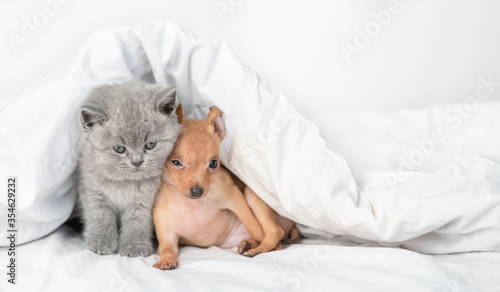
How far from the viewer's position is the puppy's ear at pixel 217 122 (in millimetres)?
1499

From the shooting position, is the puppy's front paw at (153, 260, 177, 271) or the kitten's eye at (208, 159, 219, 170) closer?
the puppy's front paw at (153, 260, 177, 271)

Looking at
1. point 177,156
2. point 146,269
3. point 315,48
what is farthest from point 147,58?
point 315,48

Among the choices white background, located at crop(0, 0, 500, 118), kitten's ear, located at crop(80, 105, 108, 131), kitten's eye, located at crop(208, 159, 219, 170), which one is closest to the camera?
kitten's ear, located at crop(80, 105, 108, 131)

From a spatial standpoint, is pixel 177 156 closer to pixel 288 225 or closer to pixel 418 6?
pixel 288 225

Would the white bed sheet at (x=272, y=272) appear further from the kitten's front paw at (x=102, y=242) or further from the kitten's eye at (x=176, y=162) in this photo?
the kitten's eye at (x=176, y=162)

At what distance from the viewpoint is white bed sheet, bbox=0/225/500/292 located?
46.7 inches

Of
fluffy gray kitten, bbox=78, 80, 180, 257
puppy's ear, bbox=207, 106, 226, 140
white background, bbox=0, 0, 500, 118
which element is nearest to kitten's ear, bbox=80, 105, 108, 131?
fluffy gray kitten, bbox=78, 80, 180, 257

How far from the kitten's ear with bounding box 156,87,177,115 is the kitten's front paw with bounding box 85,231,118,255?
1.38ft

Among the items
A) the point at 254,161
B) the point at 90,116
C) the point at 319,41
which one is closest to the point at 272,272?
the point at 254,161

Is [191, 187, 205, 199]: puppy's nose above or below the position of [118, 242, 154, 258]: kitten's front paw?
above

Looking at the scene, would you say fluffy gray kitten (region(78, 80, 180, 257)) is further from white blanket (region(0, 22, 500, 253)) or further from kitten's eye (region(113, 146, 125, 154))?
white blanket (region(0, 22, 500, 253))

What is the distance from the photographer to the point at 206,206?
1562 mm

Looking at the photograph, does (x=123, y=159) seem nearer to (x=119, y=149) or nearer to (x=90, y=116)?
(x=119, y=149)

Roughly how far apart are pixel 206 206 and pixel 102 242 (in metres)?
0.33
